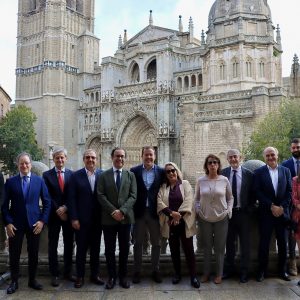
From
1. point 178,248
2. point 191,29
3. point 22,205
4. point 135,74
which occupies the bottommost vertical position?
point 178,248

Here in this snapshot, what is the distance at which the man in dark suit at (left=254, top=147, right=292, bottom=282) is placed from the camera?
6277 millimetres

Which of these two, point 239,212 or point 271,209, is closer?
point 271,209

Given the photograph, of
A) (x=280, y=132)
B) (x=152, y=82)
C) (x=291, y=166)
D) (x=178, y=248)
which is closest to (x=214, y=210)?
(x=178, y=248)

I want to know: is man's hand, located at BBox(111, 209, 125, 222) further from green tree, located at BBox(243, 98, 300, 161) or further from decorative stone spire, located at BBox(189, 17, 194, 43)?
decorative stone spire, located at BBox(189, 17, 194, 43)

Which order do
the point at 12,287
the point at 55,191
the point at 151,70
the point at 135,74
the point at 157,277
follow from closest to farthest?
the point at 12,287, the point at 157,277, the point at 55,191, the point at 151,70, the point at 135,74

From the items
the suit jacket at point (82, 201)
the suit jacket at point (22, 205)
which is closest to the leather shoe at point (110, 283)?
the suit jacket at point (82, 201)

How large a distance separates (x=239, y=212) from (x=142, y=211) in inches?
56.9

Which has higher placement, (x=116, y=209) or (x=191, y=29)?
(x=191, y=29)

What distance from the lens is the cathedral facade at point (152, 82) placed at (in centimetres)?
3069

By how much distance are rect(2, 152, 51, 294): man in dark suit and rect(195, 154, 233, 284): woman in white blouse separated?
87.7 inches

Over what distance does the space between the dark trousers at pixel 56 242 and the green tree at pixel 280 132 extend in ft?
59.8

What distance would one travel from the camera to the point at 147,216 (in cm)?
626

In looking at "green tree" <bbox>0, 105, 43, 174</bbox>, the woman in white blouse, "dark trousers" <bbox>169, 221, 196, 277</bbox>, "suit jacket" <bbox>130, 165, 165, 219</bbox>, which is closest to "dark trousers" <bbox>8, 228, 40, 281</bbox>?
"suit jacket" <bbox>130, 165, 165, 219</bbox>

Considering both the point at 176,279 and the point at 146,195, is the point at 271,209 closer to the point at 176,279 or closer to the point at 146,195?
the point at 176,279
